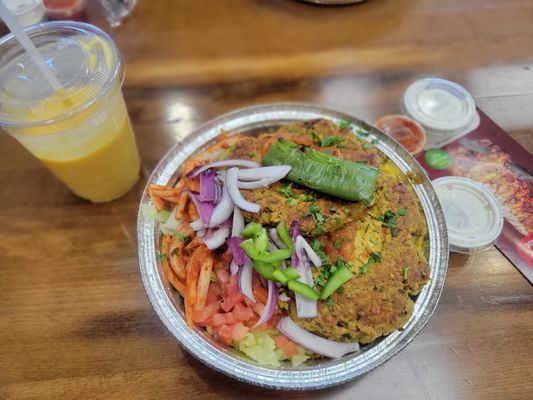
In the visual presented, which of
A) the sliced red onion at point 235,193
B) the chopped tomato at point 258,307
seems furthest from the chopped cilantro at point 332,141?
the chopped tomato at point 258,307

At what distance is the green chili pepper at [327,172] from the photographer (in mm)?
1920

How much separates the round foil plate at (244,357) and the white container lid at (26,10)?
2.08 meters

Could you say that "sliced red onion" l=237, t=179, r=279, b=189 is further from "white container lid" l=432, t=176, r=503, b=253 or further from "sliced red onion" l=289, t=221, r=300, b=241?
"white container lid" l=432, t=176, r=503, b=253

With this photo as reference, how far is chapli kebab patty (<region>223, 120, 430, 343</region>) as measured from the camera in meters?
1.81

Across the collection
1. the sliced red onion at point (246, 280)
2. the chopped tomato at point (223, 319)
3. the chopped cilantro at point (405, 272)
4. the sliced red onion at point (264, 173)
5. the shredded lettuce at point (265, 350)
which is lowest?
the shredded lettuce at point (265, 350)

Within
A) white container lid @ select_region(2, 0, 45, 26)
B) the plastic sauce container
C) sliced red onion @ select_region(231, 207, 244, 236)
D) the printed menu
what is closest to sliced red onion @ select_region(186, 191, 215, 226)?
sliced red onion @ select_region(231, 207, 244, 236)

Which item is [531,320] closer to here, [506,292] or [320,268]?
[506,292]

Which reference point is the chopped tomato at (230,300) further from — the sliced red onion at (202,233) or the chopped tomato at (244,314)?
the sliced red onion at (202,233)

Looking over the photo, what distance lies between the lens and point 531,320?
2.14 m

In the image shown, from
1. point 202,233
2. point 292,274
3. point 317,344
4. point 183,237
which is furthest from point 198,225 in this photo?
point 317,344

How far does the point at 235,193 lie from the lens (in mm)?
2006

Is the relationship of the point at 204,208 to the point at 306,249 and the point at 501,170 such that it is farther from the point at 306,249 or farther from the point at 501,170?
the point at 501,170

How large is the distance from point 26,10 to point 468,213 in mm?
3845

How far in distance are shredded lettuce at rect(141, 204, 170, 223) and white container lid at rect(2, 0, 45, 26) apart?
2271mm
